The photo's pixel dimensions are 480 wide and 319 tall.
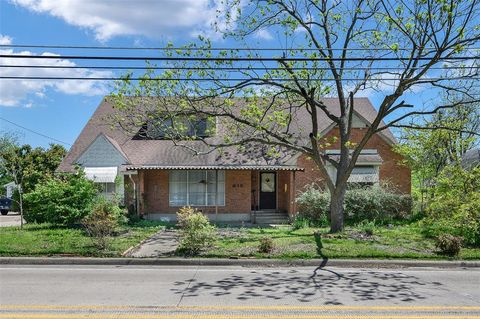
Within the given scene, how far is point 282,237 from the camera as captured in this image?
15227 mm

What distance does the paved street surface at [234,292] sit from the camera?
22.9 feet

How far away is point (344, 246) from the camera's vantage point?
43.4ft

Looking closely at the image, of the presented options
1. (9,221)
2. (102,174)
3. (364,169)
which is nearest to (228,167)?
(102,174)

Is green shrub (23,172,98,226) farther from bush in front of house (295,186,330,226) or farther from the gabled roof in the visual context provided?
bush in front of house (295,186,330,226)

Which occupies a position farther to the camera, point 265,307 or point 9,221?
point 9,221

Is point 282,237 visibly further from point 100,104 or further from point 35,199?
point 100,104

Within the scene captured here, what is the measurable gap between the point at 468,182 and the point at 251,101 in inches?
301

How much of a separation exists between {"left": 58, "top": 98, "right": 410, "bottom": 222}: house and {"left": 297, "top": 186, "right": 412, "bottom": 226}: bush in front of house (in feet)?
2.73

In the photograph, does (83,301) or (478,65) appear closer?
(83,301)

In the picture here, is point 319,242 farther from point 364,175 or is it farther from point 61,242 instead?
point 364,175

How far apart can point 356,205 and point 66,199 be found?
1228cm

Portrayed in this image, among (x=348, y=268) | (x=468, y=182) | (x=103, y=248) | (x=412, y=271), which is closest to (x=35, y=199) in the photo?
(x=103, y=248)

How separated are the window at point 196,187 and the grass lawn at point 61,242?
15.2ft

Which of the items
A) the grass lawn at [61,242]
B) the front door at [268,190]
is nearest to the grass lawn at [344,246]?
the grass lawn at [61,242]
